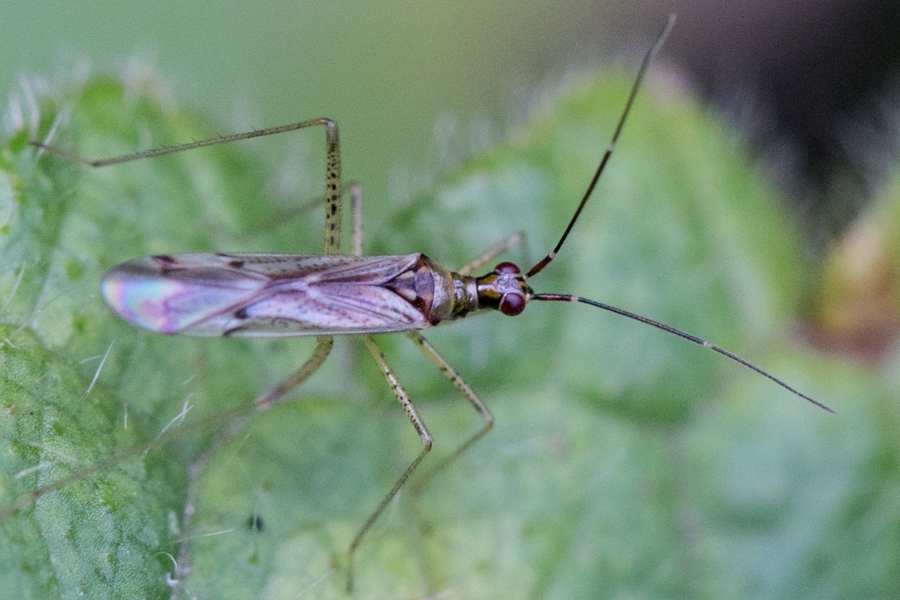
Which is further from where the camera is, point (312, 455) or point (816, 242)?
point (816, 242)

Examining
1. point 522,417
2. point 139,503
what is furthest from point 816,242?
point 139,503

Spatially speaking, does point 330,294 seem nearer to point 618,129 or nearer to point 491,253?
point 491,253

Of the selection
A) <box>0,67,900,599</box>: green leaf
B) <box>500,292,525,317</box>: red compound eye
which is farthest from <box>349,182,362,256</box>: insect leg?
<box>500,292,525,317</box>: red compound eye

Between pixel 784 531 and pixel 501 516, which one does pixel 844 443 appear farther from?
pixel 501 516

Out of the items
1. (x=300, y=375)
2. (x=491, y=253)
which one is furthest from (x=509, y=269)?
(x=300, y=375)

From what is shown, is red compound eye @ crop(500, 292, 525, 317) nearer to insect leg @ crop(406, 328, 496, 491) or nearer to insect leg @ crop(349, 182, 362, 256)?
insect leg @ crop(406, 328, 496, 491)
